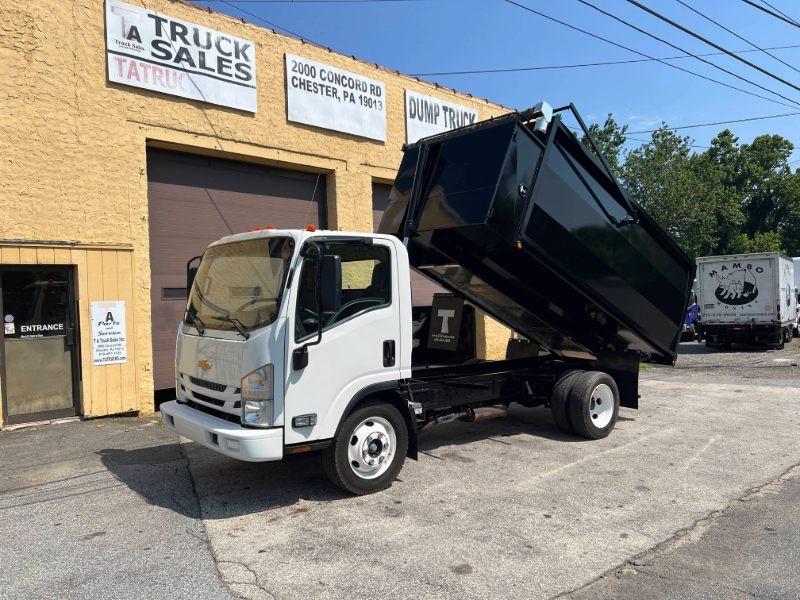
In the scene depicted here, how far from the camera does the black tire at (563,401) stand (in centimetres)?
716

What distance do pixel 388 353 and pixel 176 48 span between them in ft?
22.7

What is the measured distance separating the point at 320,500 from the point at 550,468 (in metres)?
2.40

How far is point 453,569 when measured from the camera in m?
3.87

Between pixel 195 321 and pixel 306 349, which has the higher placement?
pixel 195 321

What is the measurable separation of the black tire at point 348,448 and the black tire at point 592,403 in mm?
2536

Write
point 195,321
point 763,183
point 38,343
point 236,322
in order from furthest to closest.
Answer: point 763,183 < point 38,343 < point 195,321 < point 236,322

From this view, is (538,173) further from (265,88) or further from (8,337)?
(8,337)

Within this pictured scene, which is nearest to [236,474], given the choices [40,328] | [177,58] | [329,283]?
[329,283]

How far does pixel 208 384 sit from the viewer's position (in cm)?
514

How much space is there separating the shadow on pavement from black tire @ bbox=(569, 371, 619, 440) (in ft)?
0.84

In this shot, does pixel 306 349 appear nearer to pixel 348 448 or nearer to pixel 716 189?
pixel 348 448

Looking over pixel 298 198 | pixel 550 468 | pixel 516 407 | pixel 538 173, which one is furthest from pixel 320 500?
pixel 298 198

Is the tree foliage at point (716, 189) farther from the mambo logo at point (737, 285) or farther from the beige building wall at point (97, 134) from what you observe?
the beige building wall at point (97, 134)

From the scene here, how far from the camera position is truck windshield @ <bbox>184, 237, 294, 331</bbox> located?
483cm
